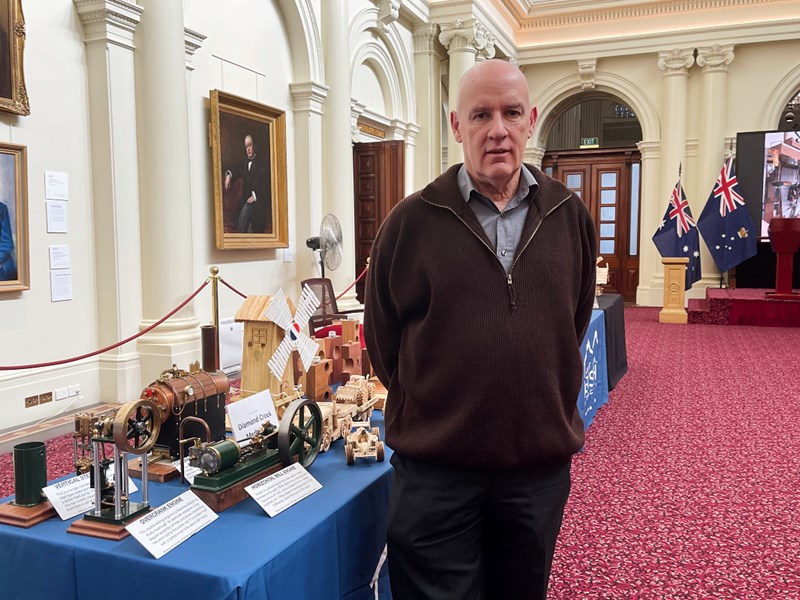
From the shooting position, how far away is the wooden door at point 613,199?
14695mm

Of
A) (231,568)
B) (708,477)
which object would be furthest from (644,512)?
(231,568)

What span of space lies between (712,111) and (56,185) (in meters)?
11.6

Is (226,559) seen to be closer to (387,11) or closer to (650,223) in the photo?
(387,11)

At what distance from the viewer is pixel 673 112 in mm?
13281

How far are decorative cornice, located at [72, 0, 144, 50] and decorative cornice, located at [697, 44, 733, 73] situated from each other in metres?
10.9

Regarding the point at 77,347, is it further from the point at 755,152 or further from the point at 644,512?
the point at 755,152

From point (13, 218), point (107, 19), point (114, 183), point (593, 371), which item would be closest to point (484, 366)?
point (593, 371)

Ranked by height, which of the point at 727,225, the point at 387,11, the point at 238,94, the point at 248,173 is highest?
the point at 387,11

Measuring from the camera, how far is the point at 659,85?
13656 millimetres

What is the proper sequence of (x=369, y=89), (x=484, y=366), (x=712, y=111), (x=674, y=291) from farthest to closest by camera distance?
(x=712, y=111), (x=674, y=291), (x=369, y=89), (x=484, y=366)

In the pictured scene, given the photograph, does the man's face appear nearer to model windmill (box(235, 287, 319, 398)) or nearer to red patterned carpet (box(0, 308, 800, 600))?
model windmill (box(235, 287, 319, 398))

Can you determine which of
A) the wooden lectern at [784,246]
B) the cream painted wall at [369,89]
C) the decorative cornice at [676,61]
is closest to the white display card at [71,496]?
the cream painted wall at [369,89]

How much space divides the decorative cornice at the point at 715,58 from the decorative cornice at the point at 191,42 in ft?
33.2

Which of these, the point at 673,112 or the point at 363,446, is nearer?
the point at 363,446
